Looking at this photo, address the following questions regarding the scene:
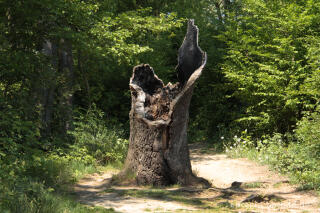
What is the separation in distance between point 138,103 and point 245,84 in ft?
21.2

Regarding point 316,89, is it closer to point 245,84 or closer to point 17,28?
point 245,84

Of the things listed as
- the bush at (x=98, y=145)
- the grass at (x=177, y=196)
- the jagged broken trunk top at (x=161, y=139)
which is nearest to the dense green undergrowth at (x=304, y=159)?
the jagged broken trunk top at (x=161, y=139)

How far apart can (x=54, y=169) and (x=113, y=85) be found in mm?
7797

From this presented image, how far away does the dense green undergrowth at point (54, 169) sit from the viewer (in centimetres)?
454

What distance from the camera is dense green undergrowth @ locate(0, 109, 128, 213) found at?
4.54 meters

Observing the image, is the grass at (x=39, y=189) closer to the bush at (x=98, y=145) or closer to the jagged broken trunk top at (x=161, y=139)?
the jagged broken trunk top at (x=161, y=139)

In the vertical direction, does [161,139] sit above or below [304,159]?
above

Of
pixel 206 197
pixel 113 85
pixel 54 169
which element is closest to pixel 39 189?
pixel 54 169

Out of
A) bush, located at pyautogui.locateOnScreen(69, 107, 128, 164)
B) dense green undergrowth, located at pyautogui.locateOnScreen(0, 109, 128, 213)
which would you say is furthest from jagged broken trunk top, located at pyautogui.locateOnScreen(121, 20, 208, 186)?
bush, located at pyautogui.locateOnScreen(69, 107, 128, 164)

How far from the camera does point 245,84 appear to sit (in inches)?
503

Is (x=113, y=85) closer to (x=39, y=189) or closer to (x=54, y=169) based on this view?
(x=54, y=169)

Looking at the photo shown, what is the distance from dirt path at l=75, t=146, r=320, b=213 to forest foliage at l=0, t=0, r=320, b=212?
52cm

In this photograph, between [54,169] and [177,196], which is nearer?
[177,196]

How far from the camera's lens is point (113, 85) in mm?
14938
